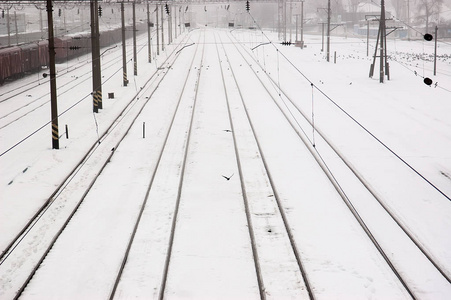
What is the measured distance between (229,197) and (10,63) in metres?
29.9

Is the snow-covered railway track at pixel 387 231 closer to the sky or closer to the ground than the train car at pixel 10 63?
closer to the ground

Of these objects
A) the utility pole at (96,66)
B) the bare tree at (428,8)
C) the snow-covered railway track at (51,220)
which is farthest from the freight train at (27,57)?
the bare tree at (428,8)

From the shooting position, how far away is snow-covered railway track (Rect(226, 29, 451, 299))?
11039 millimetres

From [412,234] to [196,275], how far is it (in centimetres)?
552

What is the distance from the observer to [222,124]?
27.2 m

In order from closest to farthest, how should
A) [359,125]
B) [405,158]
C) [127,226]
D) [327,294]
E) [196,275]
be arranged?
[327,294] < [196,275] < [127,226] < [405,158] < [359,125]

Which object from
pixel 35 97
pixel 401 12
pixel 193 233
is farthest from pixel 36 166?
pixel 401 12

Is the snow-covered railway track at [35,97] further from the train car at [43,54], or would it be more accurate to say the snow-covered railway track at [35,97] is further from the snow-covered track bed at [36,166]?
the train car at [43,54]

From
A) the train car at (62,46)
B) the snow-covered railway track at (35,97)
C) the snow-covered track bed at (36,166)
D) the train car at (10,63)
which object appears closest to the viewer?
the snow-covered track bed at (36,166)

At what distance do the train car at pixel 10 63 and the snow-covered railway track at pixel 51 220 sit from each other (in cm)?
1755

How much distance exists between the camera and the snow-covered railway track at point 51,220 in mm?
11305

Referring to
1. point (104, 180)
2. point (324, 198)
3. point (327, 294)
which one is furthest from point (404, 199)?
point (104, 180)

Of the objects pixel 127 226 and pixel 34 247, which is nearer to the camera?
pixel 34 247

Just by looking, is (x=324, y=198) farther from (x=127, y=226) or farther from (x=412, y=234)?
(x=127, y=226)
